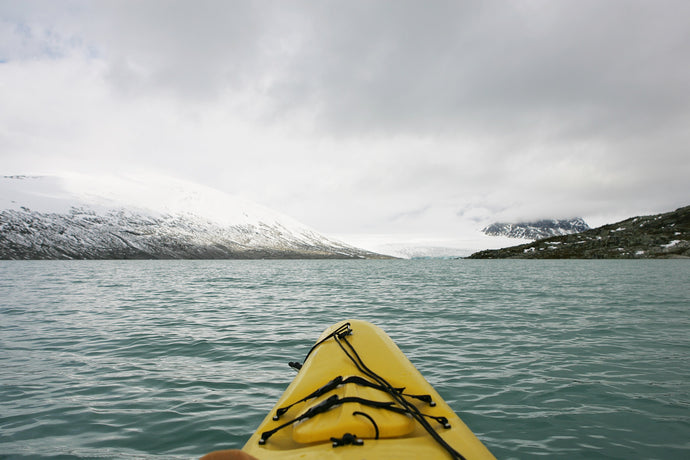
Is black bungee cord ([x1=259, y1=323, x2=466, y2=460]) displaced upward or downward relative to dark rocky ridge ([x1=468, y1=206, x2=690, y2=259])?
downward

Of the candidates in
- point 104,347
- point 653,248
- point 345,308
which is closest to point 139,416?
point 104,347

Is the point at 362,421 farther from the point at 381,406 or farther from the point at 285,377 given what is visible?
the point at 285,377

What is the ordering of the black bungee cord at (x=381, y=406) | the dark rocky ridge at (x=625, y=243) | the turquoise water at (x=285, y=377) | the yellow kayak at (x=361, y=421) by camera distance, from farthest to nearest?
1. the dark rocky ridge at (x=625, y=243)
2. the turquoise water at (x=285, y=377)
3. the black bungee cord at (x=381, y=406)
4. the yellow kayak at (x=361, y=421)

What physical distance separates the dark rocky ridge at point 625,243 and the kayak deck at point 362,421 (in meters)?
173

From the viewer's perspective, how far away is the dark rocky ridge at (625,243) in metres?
146

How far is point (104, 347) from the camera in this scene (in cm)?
1158

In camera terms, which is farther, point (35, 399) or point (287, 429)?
point (35, 399)

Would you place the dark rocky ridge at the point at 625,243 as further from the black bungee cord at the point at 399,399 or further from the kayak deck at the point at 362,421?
the kayak deck at the point at 362,421

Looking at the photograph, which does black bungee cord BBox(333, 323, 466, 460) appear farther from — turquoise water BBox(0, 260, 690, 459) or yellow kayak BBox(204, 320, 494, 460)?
turquoise water BBox(0, 260, 690, 459)

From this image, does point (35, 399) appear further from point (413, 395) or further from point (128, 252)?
point (128, 252)

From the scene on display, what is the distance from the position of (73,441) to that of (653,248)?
18556 cm

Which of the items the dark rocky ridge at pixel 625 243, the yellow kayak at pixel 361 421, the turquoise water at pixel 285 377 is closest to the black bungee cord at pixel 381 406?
the yellow kayak at pixel 361 421

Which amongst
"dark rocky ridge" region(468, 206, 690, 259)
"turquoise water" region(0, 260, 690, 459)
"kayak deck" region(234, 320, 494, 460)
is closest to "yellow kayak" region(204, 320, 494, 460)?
"kayak deck" region(234, 320, 494, 460)

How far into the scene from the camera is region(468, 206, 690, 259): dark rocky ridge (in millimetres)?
146125
